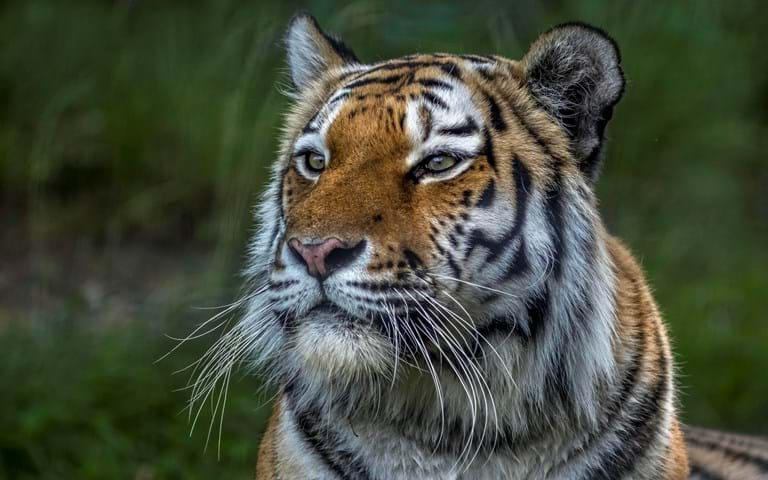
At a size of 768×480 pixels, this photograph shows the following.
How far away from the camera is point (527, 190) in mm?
2539

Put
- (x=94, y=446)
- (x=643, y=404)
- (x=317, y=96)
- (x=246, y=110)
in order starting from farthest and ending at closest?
(x=246, y=110)
(x=94, y=446)
(x=317, y=96)
(x=643, y=404)

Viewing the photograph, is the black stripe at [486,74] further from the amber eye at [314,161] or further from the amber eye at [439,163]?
the amber eye at [314,161]

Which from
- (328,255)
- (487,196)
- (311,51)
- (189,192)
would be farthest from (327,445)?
(189,192)

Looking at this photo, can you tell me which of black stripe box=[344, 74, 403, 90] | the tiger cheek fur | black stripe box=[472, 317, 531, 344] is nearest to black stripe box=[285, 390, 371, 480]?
black stripe box=[472, 317, 531, 344]

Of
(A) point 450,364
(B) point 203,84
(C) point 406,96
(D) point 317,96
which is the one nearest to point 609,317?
(A) point 450,364

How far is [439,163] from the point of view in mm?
2480

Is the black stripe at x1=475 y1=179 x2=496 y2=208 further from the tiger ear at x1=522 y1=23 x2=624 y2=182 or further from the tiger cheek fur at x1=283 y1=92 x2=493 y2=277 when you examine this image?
the tiger ear at x1=522 y1=23 x2=624 y2=182

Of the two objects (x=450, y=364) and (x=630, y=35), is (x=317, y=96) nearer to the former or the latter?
(x=450, y=364)

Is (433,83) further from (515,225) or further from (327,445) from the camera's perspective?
(327,445)

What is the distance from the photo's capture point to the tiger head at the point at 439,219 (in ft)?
7.68

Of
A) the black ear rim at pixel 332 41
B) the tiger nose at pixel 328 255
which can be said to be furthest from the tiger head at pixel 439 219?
the black ear rim at pixel 332 41

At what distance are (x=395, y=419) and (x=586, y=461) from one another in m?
0.43

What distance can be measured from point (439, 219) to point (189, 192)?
3484mm

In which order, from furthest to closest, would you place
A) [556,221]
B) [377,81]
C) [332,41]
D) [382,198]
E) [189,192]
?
[189,192] < [332,41] < [377,81] < [556,221] < [382,198]
